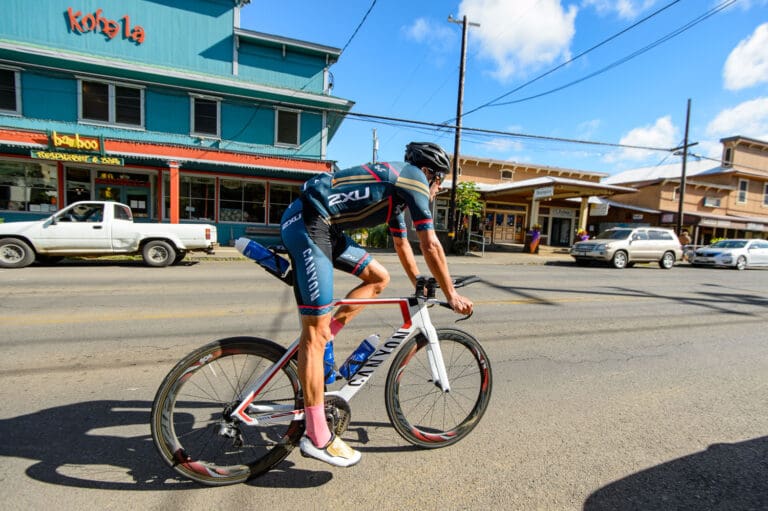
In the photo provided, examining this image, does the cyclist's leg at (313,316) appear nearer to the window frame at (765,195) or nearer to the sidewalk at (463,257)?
the sidewalk at (463,257)

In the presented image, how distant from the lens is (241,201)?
19.4 meters

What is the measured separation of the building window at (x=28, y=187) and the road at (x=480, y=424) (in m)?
13.7

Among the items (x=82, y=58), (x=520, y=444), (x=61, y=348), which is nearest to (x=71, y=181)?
(x=82, y=58)

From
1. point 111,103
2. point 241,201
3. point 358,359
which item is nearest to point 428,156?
point 358,359

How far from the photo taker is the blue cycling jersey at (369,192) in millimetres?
2252

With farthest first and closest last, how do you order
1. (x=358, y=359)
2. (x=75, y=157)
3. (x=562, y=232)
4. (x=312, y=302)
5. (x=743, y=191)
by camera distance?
1. (x=743, y=191)
2. (x=562, y=232)
3. (x=75, y=157)
4. (x=358, y=359)
5. (x=312, y=302)

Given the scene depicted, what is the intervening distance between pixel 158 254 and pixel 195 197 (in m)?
8.32

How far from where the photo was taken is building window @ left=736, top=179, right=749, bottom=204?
3488cm

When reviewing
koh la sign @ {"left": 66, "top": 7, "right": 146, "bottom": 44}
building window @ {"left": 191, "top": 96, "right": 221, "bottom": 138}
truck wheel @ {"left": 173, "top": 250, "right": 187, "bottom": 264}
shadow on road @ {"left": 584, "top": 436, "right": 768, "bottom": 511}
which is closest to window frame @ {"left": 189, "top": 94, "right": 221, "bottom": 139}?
building window @ {"left": 191, "top": 96, "right": 221, "bottom": 138}

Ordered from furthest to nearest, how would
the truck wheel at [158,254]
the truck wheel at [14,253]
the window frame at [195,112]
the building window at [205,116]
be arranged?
1. the building window at [205,116]
2. the window frame at [195,112]
3. the truck wheel at [158,254]
4. the truck wheel at [14,253]

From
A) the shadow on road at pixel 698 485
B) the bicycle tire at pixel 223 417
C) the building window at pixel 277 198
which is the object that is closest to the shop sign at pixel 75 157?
the building window at pixel 277 198

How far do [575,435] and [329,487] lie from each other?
1800 mm

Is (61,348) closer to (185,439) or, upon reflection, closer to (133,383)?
(133,383)

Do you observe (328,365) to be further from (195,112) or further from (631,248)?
(631,248)
